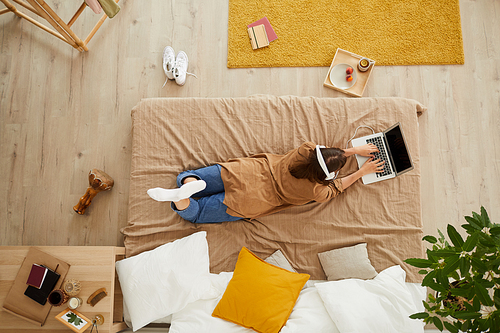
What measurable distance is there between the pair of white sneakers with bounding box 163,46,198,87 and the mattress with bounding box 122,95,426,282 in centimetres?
40

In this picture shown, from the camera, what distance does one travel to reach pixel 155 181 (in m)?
1.83

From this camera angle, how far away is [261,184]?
1675mm

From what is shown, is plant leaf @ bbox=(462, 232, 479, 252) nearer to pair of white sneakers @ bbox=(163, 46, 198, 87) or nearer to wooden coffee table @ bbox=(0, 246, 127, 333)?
wooden coffee table @ bbox=(0, 246, 127, 333)

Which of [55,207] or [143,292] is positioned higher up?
[55,207]

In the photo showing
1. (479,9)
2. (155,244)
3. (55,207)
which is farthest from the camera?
(479,9)

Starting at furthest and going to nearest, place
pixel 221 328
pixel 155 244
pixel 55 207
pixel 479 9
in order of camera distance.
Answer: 1. pixel 479 9
2. pixel 55 207
3. pixel 155 244
4. pixel 221 328

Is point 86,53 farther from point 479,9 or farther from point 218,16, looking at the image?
point 479,9

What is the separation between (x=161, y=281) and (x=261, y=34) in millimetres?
1890

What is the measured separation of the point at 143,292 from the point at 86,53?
1.90 meters

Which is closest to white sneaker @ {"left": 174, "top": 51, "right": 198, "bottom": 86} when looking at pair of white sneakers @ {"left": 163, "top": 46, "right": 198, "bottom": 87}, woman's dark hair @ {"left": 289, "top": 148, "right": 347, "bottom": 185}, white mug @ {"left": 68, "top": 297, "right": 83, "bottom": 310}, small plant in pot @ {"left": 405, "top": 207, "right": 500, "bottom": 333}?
pair of white sneakers @ {"left": 163, "top": 46, "right": 198, "bottom": 87}

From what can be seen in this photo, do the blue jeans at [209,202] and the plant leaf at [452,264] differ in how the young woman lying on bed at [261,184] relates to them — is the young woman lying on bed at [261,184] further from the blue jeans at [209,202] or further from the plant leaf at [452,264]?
the plant leaf at [452,264]

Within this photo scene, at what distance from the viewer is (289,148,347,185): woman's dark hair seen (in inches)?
58.7

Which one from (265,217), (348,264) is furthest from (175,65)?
(348,264)

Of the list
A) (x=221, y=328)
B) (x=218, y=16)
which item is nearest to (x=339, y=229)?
(x=221, y=328)
